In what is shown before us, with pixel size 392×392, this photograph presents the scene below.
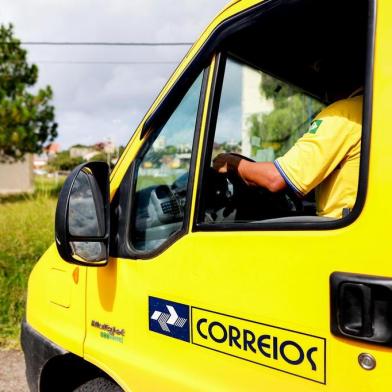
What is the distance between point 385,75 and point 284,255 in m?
0.55

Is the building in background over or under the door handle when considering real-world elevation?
under

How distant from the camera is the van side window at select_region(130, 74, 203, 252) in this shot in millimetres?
1673

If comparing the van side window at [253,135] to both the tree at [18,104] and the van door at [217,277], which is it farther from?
the tree at [18,104]

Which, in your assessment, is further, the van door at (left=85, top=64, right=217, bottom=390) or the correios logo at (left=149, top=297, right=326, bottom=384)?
the van door at (left=85, top=64, right=217, bottom=390)

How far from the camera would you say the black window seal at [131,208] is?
1.58 m

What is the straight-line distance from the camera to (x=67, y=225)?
168cm

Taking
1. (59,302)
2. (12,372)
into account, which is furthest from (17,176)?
(59,302)

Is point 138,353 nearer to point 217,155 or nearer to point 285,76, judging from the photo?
point 217,155

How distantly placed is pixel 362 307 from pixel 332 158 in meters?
0.48

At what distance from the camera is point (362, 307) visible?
1156 mm

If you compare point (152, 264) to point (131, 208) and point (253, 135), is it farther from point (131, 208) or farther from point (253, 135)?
point (253, 135)

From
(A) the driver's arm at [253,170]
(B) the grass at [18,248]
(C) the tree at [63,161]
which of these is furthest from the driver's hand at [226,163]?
(C) the tree at [63,161]

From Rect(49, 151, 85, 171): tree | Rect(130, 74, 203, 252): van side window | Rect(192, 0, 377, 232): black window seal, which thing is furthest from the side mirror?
Rect(49, 151, 85, 171): tree

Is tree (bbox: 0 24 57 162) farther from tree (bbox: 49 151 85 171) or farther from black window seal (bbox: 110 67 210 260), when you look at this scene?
tree (bbox: 49 151 85 171)
